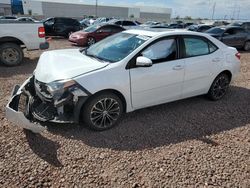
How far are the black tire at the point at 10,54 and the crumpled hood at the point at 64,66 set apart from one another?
4372mm

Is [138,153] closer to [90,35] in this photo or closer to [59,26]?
[90,35]

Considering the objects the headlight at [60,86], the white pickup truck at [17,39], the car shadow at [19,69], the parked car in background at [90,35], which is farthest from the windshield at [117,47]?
the parked car in background at [90,35]

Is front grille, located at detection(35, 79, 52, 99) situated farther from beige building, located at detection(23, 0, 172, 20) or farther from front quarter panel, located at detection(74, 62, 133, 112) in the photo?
beige building, located at detection(23, 0, 172, 20)

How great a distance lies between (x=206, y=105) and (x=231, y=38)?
31.4 ft

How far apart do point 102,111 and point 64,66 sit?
0.94m

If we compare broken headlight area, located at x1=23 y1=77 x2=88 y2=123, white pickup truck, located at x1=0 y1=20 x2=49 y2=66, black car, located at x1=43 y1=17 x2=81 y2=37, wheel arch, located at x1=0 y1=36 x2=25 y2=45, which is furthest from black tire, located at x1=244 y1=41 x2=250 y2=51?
broken headlight area, located at x1=23 y1=77 x2=88 y2=123

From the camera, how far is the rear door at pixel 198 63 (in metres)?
4.42

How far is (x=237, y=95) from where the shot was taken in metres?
5.73

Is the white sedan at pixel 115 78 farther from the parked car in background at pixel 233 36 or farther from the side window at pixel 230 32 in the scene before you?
the side window at pixel 230 32

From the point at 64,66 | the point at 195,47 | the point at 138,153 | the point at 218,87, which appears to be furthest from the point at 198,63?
the point at 64,66

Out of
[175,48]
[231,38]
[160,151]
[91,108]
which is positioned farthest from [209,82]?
[231,38]

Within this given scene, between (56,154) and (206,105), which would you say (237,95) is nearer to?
(206,105)

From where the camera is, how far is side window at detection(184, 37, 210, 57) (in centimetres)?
445

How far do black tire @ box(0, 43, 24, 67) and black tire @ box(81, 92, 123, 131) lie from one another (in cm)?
566
